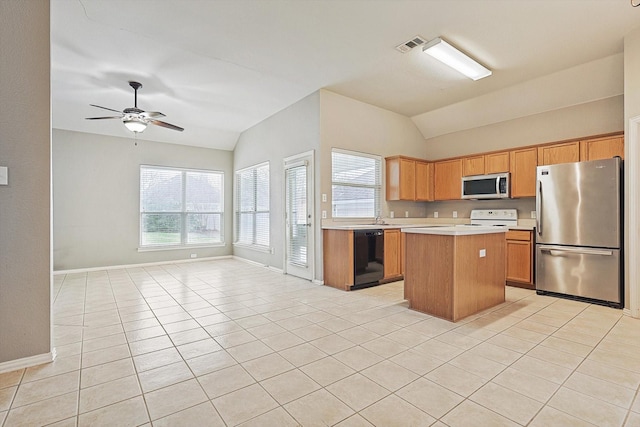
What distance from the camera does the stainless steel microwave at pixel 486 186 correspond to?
5148 mm

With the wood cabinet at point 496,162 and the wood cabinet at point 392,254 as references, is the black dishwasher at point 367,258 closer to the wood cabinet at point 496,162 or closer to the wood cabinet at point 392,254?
the wood cabinet at point 392,254

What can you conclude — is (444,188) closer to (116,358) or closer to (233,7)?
(233,7)

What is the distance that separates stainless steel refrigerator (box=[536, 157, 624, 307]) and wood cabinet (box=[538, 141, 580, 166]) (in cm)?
52

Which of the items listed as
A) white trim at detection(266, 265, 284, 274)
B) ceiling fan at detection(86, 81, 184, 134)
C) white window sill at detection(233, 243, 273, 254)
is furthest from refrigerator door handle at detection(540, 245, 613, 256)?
ceiling fan at detection(86, 81, 184, 134)

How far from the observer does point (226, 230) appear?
26.7 ft

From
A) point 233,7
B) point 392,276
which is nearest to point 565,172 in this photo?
point 392,276

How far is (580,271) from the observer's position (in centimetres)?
398

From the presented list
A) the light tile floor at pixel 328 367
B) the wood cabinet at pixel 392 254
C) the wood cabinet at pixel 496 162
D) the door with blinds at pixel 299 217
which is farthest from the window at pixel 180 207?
the wood cabinet at pixel 496 162

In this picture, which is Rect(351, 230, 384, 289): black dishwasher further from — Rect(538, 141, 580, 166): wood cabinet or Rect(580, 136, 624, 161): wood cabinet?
Rect(580, 136, 624, 161): wood cabinet

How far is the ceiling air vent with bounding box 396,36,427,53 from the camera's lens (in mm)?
3554

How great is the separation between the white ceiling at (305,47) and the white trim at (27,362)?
3195 millimetres

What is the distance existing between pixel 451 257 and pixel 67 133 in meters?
7.42

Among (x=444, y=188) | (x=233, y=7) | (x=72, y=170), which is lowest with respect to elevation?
(x=444, y=188)

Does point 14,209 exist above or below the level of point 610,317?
above
